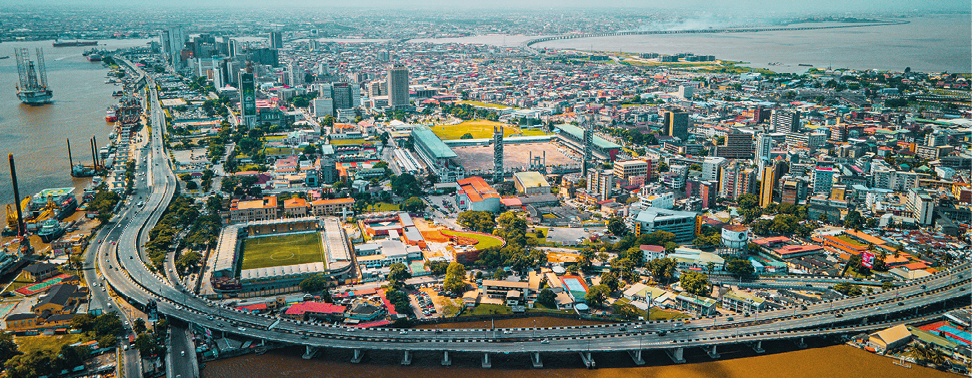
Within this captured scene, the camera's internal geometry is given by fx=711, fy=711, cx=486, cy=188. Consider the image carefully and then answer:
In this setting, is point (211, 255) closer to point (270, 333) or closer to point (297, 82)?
point (270, 333)

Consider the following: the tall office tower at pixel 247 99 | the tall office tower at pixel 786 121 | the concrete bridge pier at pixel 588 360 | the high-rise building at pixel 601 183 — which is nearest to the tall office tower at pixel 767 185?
the high-rise building at pixel 601 183

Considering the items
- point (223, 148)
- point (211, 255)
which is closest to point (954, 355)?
point (211, 255)

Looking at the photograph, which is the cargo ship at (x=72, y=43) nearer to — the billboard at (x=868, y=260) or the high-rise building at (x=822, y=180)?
the high-rise building at (x=822, y=180)

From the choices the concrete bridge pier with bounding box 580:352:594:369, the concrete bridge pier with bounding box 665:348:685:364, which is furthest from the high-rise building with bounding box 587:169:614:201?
the concrete bridge pier with bounding box 580:352:594:369

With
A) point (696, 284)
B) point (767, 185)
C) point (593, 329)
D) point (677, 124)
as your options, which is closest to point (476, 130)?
point (677, 124)

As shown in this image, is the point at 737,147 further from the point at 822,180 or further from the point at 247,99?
the point at 247,99

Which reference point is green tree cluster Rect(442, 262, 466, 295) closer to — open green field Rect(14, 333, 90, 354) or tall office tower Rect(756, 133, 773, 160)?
open green field Rect(14, 333, 90, 354)
